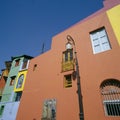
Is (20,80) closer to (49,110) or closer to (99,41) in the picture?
(49,110)

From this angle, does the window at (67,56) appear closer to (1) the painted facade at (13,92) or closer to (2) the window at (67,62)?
(2) the window at (67,62)

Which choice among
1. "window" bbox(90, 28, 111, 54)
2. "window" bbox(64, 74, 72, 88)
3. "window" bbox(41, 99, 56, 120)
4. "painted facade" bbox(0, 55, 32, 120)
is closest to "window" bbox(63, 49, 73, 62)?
"window" bbox(64, 74, 72, 88)

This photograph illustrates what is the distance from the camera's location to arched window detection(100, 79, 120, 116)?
24.1 ft

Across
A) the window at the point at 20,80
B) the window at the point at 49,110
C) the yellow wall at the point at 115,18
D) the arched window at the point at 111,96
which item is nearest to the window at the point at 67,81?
the window at the point at 49,110

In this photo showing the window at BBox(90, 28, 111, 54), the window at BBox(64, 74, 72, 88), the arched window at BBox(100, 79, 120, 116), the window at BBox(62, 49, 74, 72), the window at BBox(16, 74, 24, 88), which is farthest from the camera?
the window at BBox(16, 74, 24, 88)

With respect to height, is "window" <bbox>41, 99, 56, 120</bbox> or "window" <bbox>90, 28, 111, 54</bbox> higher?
"window" <bbox>90, 28, 111, 54</bbox>

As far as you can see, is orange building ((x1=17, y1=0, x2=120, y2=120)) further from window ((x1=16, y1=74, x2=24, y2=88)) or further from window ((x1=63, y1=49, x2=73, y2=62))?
window ((x1=16, y1=74, x2=24, y2=88))

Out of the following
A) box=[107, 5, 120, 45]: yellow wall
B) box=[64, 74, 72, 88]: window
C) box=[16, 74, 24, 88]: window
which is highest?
box=[107, 5, 120, 45]: yellow wall

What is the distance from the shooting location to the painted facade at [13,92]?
14.7 m

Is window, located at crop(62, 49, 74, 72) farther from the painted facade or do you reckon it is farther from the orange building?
the painted facade

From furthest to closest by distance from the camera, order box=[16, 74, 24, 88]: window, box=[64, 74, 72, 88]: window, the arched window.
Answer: box=[16, 74, 24, 88]: window
box=[64, 74, 72, 88]: window
the arched window

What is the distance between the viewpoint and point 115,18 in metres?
10.1

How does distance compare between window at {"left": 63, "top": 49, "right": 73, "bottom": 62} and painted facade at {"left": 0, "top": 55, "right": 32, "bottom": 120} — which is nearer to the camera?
window at {"left": 63, "top": 49, "right": 73, "bottom": 62}

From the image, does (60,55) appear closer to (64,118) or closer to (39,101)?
(39,101)
